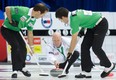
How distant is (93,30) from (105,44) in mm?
2845

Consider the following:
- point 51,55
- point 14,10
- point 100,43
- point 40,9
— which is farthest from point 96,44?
point 14,10

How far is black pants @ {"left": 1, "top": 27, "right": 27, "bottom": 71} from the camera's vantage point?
19.2ft

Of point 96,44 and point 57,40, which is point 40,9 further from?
point 96,44

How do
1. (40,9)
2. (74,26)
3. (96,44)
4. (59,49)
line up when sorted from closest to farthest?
(74,26) < (40,9) < (96,44) < (59,49)

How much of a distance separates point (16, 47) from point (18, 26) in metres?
0.34

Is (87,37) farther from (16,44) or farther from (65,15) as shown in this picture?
(16,44)

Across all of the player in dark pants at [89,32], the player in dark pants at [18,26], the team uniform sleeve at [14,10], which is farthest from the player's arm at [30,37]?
the player in dark pants at [89,32]

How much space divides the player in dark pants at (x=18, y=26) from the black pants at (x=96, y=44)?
2.70 ft

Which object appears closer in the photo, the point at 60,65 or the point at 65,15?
the point at 65,15

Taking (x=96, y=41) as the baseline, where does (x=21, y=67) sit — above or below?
below

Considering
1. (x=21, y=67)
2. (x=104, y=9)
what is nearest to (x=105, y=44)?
(x=104, y=9)

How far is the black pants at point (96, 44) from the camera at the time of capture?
5668 millimetres

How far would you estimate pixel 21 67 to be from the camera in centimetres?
595

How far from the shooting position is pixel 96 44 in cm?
564
